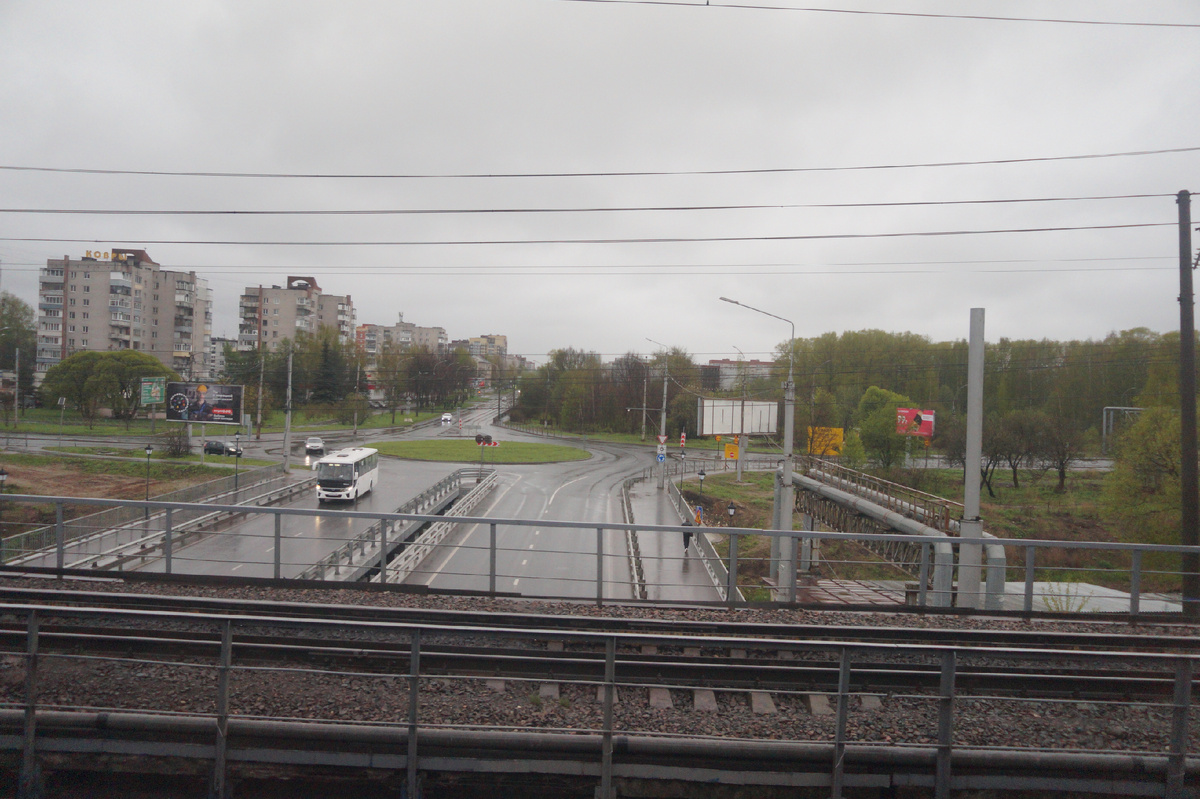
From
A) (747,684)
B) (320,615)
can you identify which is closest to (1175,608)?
(747,684)

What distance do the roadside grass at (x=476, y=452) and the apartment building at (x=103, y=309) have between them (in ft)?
45.7

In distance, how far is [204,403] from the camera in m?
25.1

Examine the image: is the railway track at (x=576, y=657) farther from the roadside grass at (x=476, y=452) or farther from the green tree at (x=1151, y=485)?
the roadside grass at (x=476, y=452)

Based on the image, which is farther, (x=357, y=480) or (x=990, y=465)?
(x=990, y=465)

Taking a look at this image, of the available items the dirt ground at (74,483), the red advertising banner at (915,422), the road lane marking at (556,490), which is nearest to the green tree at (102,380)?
the dirt ground at (74,483)

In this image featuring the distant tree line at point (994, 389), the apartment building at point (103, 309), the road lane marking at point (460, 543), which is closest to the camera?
the road lane marking at point (460, 543)

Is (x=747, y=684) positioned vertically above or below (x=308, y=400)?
below

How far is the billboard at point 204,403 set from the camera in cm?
2462

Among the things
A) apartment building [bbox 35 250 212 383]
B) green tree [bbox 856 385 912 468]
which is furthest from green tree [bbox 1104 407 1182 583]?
apartment building [bbox 35 250 212 383]

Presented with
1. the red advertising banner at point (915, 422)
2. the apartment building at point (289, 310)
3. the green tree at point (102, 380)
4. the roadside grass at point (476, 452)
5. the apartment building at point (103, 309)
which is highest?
the apartment building at point (289, 310)

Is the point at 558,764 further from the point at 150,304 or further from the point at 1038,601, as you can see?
the point at 150,304

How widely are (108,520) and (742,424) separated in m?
18.8

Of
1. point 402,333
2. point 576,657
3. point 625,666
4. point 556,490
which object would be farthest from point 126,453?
point 402,333

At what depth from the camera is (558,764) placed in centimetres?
359
